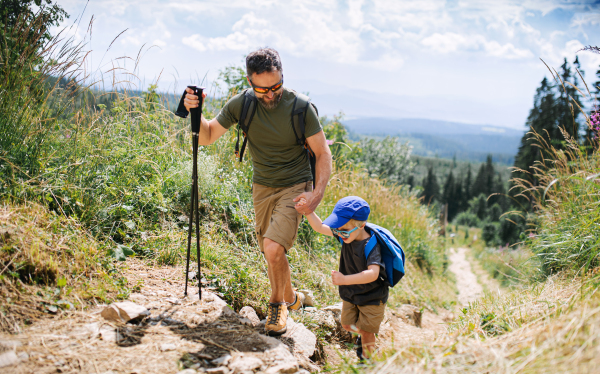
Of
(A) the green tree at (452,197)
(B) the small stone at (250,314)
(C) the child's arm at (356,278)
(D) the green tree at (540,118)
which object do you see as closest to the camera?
(C) the child's arm at (356,278)

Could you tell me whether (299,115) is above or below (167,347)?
above

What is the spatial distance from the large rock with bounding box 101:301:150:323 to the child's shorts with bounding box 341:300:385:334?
1.66 m

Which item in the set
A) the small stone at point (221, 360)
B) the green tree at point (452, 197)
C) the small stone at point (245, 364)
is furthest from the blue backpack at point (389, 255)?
the green tree at point (452, 197)

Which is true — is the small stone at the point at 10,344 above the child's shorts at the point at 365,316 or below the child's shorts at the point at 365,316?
above

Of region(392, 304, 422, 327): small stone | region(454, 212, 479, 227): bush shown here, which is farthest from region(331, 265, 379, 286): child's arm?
region(454, 212, 479, 227): bush

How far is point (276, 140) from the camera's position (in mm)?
3023

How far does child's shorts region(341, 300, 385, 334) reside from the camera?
3002 mm

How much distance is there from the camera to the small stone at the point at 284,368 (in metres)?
2.30

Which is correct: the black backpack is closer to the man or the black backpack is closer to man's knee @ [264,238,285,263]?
the man

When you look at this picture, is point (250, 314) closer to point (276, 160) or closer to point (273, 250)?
point (273, 250)

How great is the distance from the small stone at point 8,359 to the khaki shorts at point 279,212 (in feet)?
5.57

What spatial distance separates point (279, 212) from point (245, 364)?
1192 mm

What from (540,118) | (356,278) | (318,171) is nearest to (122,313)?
(356,278)

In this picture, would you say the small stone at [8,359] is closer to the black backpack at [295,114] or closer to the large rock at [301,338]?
the large rock at [301,338]
